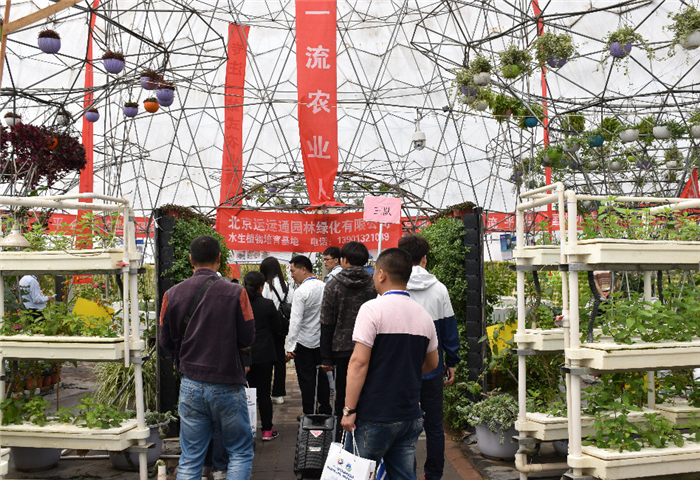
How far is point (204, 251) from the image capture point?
4.28 m

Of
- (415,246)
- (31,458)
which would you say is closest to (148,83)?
(31,458)

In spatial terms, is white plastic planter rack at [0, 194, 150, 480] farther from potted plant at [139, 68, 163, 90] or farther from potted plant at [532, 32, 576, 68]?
potted plant at [532, 32, 576, 68]

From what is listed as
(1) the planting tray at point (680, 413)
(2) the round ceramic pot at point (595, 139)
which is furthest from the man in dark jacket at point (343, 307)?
(2) the round ceramic pot at point (595, 139)

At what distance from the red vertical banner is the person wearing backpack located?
3.94ft

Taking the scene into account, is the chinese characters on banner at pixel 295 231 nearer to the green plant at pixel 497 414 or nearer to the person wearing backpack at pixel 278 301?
the person wearing backpack at pixel 278 301

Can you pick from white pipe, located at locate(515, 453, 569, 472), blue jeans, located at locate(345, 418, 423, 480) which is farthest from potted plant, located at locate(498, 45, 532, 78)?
blue jeans, located at locate(345, 418, 423, 480)

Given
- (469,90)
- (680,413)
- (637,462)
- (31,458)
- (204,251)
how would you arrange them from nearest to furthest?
(637,462) < (204,251) < (680,413) < (31,458) < (469,90)

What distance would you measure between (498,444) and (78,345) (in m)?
3.62

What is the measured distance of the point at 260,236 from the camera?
886 cm

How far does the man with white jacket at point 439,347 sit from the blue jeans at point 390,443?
3.53 feet

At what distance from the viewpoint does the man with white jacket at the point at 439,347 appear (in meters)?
4.66

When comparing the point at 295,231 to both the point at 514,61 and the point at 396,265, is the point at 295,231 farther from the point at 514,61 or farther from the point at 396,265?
the point at 396,265

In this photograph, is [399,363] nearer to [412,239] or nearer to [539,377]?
[412,239]

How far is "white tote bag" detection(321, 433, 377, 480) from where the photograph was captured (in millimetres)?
3105
